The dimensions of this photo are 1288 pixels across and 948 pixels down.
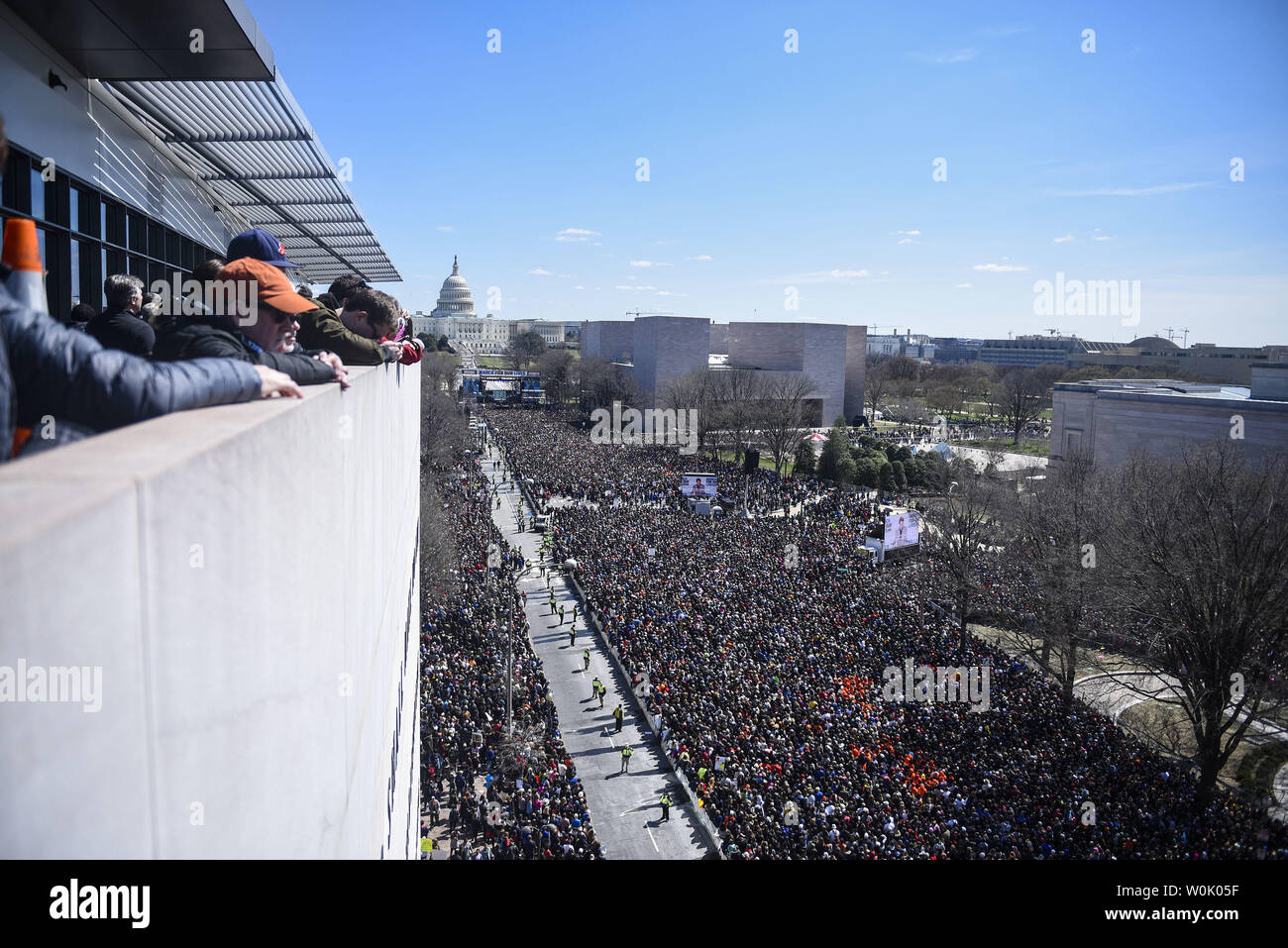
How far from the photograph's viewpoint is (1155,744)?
16.6 m

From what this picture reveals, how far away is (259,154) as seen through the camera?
31.7 ft

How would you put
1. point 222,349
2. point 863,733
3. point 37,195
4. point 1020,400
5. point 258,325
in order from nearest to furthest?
1. point 222,349
2. point 258,325
3. point 37,195
4. point 863,733
5. point 1020,400

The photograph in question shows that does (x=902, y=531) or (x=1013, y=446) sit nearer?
(x=902, y=531)

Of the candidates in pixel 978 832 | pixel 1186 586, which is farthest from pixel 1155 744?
pixel 978 832

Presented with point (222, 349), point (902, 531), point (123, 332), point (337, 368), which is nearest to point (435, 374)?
point (902, 531)

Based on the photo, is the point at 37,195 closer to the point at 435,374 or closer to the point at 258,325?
the point at 258,325

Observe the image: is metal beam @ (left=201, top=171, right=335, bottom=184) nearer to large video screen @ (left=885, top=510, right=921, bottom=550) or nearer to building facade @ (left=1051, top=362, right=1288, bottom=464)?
large video screen @ (left=885, top=510, right=921, bottom=550)

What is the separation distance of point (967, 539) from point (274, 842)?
24.6 meters

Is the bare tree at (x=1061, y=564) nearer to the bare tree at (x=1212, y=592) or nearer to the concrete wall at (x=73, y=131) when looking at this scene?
the bare tree at (x=1212, y=592)

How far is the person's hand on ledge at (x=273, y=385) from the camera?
1.99 meters

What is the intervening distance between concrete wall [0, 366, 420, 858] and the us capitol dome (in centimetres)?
15665

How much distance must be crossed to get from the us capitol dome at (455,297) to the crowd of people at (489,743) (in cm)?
13703

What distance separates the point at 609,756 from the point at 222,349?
47.9 ft
